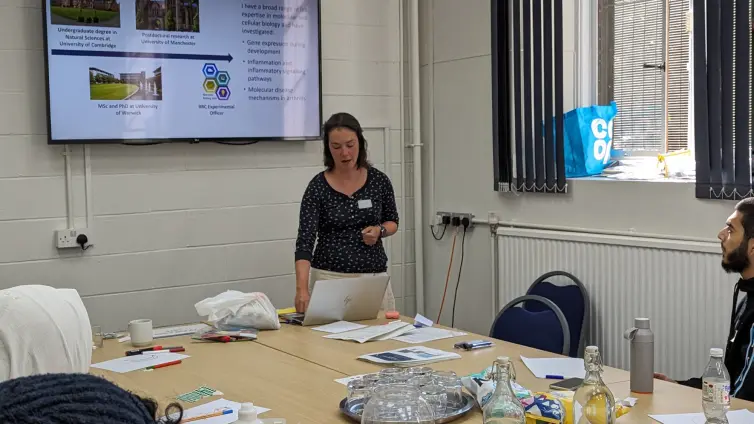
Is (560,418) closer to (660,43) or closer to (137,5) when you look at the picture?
(660,43)

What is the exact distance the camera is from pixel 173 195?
459 centimetres

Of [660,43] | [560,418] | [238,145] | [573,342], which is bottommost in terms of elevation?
[573,342]

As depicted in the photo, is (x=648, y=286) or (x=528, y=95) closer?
(x=648, y=286)

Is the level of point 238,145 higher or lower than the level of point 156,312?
higher

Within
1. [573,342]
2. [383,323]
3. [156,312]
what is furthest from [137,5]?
[573,342]

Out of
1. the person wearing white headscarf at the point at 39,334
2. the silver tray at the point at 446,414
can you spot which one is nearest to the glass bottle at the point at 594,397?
the silver tray at the point at 446,414

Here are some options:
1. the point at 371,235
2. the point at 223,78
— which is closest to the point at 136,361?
the point at 371,235

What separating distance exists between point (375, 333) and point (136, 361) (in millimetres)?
856

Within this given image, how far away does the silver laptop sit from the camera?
3.36 meters

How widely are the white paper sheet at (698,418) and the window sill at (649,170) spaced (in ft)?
6.07

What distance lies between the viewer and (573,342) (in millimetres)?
4230

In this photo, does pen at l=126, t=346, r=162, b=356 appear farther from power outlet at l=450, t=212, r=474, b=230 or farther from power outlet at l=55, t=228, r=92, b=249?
power outlet at l=450, t=212, r=474, b=230

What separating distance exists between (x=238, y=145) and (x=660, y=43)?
2.27m

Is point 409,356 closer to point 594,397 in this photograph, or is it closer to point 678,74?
point 594,397
